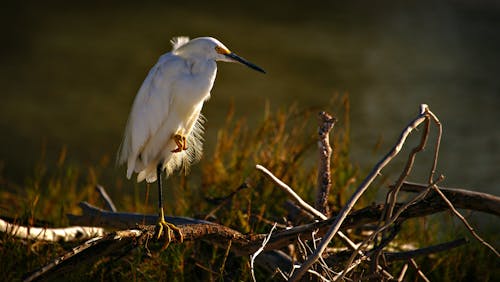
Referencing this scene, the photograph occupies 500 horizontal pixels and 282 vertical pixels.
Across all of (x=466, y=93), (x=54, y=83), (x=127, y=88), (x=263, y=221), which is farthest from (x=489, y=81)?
(x=263, y=221)

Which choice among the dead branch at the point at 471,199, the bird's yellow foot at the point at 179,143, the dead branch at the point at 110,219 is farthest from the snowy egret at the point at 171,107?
the dead branch at the point at 471,199

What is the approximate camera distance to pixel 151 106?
2.82 m

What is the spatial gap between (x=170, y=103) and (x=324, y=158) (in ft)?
2.23

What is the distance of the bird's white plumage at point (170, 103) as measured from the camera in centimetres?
266

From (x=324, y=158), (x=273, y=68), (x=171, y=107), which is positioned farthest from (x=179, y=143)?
(x=273, y=68)

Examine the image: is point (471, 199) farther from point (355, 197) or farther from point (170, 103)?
point (170, 103)

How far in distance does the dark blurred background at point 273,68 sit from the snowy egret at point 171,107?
269 cm

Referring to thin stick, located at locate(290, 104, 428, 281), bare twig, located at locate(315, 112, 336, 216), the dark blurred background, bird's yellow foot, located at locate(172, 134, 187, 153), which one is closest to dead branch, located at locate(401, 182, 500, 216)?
thin stick, located at locate(290, 104, 428, 281)

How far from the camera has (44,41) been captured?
892 cm

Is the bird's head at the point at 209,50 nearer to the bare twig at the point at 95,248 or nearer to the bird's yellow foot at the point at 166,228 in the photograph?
the bird's yellow foot at the point at 166,228

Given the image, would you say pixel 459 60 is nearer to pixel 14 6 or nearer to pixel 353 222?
pixel 14 6

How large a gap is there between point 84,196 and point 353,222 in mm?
2237

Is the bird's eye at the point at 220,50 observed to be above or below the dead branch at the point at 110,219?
above

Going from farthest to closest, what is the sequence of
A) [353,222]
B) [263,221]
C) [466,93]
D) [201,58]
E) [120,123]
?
[466,93] < [120,123] < [263,221] < [201,58] < [353,222]
